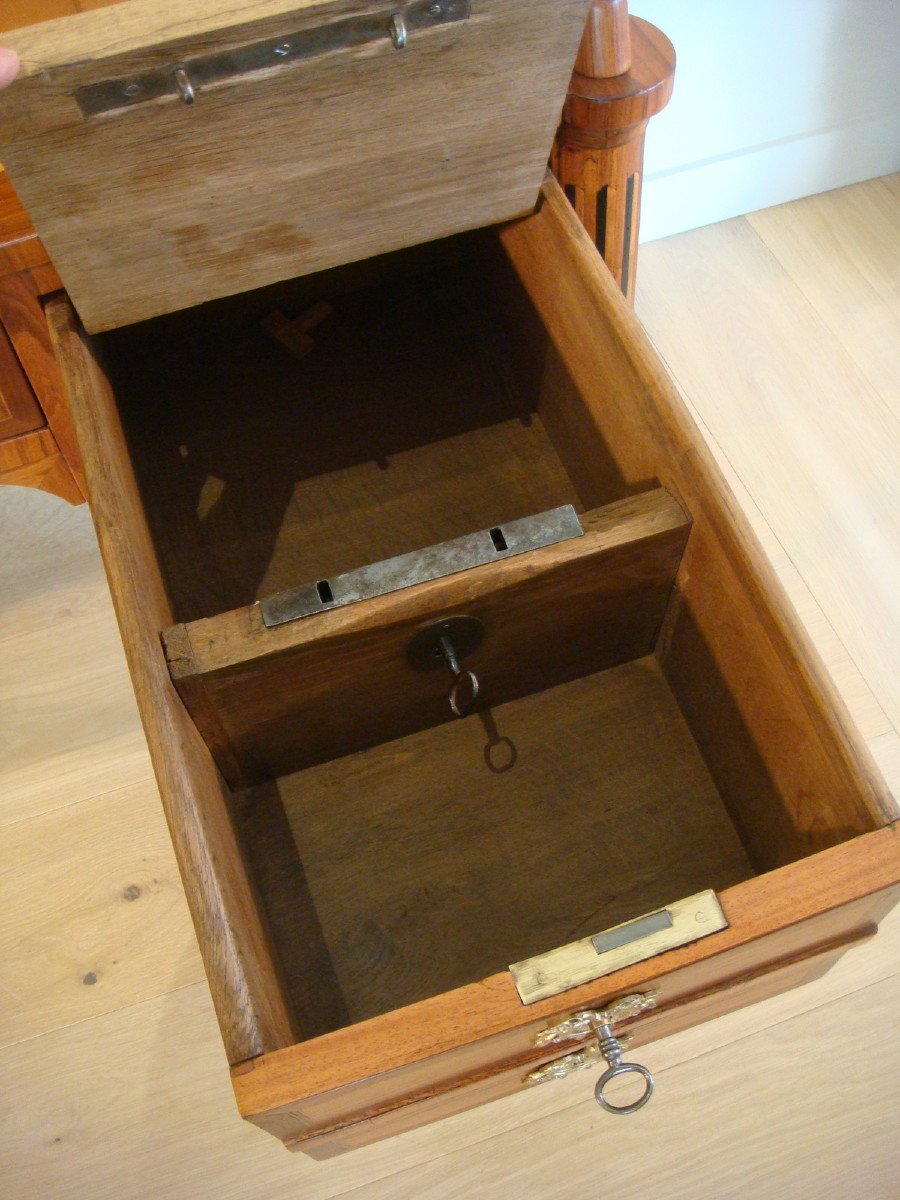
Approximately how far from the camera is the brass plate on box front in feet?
1.94

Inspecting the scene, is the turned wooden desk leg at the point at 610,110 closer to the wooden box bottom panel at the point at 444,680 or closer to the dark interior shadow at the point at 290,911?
the wooden box bottom panel at the point at 444,680

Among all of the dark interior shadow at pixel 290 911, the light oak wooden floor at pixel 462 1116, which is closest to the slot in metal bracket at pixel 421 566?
the dark interior shadow at pixel 290 911

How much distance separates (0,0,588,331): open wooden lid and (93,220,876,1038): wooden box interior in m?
0.22

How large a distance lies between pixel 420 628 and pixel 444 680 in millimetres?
99

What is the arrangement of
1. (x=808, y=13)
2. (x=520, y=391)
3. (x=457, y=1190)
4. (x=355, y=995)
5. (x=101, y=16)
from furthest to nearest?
(x=808, y=13) → (x=520, y=391) → (x=457, y=1190) → (x=355, y=995) → (x=101, y=16)

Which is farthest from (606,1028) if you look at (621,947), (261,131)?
(261,131)

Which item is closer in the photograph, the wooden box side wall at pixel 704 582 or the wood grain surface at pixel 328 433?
the wooden box side wall at pixel 704 582

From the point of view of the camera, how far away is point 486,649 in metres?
0.81

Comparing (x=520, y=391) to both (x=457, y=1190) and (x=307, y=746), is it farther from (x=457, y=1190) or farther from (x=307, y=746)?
(x=457, y=1190)

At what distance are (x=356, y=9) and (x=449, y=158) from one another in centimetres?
18

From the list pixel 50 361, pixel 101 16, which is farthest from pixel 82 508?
pixel 101 16

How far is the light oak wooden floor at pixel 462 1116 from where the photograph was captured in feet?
3.04

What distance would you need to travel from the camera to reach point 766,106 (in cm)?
137

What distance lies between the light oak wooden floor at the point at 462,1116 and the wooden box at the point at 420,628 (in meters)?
0.09
